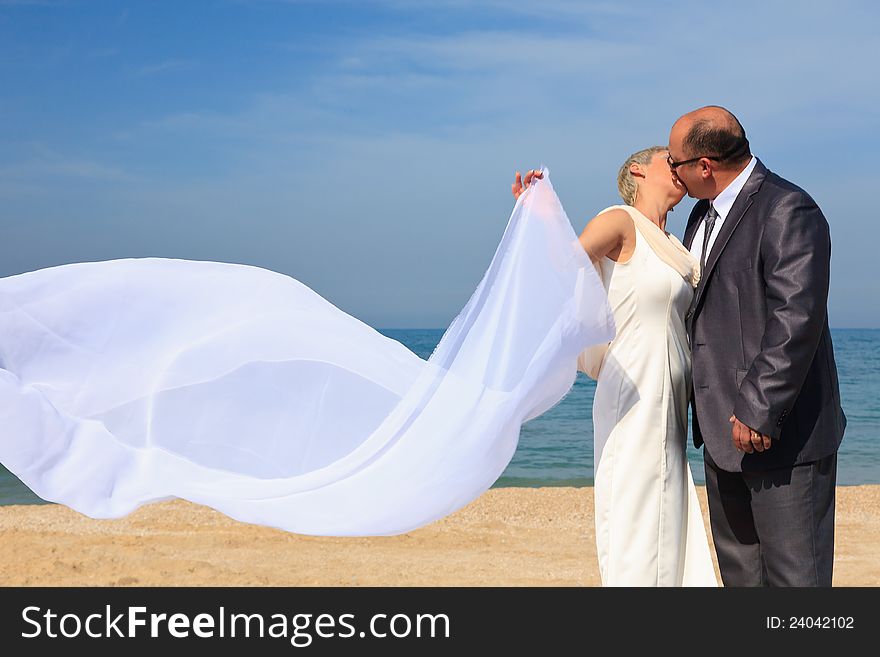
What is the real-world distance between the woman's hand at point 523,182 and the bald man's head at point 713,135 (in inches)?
22.3

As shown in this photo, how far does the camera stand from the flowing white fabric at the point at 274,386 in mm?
3668

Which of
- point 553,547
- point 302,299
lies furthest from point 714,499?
point 553,547

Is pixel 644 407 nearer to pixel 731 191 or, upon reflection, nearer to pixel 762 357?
pixel 762 357

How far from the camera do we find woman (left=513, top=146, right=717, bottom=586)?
3.73 meters

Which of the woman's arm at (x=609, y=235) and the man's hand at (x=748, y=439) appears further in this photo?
the woman's arm at (x=609, y=235)

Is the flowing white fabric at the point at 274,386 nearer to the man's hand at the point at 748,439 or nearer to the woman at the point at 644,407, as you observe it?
the woman at the point at 644,407

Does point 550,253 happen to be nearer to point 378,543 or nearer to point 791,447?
point 791,447

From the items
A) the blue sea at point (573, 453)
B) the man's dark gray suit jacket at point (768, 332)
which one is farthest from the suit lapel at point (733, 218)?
the blue sea at point (573, 453)

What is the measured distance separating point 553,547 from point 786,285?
206 inches

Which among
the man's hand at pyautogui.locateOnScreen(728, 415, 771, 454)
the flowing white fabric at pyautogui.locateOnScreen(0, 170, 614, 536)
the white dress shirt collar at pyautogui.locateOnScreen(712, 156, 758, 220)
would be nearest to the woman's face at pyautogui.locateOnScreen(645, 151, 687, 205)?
the white dress shirt collar at pyautogui.locateOnScreen(712, 156, 758, 220)

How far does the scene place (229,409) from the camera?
3959mm

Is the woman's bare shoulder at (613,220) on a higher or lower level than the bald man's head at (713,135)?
lower

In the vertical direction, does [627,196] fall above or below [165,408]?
above

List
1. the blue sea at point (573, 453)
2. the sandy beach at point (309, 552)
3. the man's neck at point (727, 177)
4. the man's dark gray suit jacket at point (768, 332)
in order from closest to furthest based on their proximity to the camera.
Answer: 1. the man's dark gray suit jacket at point (768, 332)
2. the man's neck at point (727, 177)
3. the sandy beach at point (309, 552)
4. the blue sea at point (573, 453)
